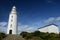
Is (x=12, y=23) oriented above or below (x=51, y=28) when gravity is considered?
above

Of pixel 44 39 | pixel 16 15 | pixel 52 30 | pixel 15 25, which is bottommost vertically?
pixel 44 39

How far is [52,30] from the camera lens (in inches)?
1312

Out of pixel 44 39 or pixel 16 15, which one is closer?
pixel 44 39

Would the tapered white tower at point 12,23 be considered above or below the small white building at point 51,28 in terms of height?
above

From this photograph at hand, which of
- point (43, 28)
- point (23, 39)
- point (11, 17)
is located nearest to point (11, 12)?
point (11, 17)

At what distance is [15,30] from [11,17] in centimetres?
360

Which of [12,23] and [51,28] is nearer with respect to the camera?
[51,28]

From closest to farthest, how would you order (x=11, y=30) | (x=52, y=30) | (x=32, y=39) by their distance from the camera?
(x=32, y=39) < (x=52, y=30) < (x=11, y=30)

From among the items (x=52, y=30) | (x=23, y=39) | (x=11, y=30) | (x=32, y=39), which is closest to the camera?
(x=32, y=39)

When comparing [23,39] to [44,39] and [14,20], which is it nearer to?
[44,39]

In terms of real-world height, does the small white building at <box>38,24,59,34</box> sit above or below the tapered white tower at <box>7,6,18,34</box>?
below

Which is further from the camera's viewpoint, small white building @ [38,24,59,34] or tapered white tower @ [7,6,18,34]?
tapered white tower @ [7,6,18,34]

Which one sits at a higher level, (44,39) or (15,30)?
(15,30)

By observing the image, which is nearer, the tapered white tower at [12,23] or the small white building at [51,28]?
the small white building at [51,28]
